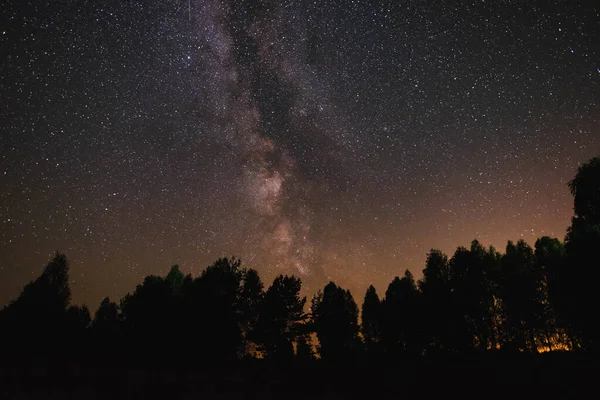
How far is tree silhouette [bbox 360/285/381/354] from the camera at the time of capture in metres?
52.3

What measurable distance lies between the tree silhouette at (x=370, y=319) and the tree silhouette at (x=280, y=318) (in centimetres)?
1902

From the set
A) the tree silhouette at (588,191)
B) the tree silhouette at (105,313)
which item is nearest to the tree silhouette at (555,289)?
the tree silhouette at (588,191)

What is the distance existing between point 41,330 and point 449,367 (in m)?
44.7

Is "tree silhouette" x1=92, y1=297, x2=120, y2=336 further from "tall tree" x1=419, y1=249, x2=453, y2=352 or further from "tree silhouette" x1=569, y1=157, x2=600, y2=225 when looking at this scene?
"tree silhouette" x1=569, y1=157, x2=600, y2=225

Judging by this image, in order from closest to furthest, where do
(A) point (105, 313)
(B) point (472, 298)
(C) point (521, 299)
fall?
(C) point (521, 299)
(B) point (472, 298)
(A) point (105, 313)

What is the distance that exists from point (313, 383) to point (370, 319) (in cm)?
4087

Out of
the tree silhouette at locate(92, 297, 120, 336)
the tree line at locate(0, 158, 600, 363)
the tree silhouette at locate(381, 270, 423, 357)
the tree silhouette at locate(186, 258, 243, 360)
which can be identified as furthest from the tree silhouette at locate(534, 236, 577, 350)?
the tree silhouette at locate(92, 297, 120, 336)

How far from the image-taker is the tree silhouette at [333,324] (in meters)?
42.3

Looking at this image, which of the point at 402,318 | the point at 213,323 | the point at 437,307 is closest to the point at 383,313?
the point at 402,318

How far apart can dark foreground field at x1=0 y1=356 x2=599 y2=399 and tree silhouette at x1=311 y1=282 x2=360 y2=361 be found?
24.7 metres

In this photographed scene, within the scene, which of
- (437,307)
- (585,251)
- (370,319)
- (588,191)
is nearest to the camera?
(585,251)

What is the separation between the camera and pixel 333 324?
4369 centimetres

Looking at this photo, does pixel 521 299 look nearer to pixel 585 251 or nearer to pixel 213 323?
pixel 585 251

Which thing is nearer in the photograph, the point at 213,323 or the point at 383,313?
the point at 213,323
